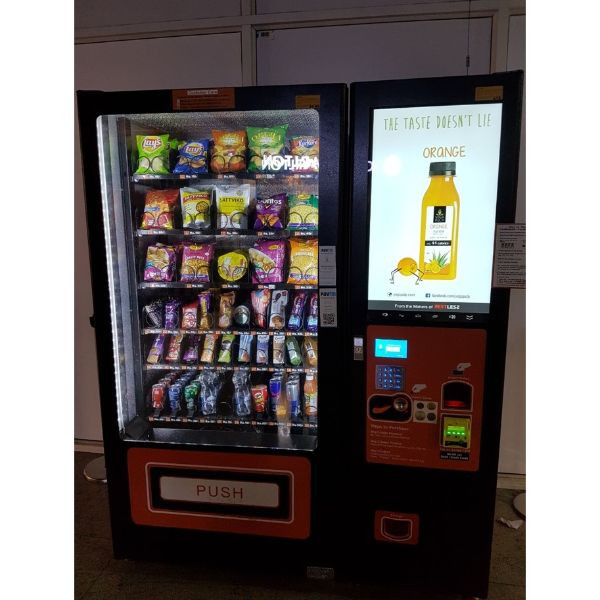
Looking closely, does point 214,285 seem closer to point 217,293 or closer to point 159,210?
point 217,293

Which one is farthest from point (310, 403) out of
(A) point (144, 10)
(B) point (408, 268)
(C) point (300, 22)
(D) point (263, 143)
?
(A) point (144, 10)

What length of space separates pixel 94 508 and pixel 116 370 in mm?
1094

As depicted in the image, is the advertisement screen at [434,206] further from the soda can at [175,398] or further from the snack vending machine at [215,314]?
the soda can at [175,398]

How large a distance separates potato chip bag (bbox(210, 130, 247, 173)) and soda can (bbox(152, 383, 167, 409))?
1.02m

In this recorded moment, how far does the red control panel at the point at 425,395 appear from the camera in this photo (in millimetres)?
1688

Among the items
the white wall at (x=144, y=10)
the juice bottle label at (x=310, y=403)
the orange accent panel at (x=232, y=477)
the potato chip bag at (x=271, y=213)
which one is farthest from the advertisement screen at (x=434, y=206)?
the white wall at (x=144, y=10)

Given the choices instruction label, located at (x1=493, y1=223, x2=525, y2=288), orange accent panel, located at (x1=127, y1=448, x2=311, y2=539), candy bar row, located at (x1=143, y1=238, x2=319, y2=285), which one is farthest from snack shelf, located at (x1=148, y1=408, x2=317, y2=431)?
instruction label, located at (x1=493, y1=223, x2=525, y2=288)

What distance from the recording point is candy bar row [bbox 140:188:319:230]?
6.34ft

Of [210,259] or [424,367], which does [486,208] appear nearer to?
[424,367]

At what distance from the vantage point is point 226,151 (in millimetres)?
1905

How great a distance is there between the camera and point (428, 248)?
64.9 inches

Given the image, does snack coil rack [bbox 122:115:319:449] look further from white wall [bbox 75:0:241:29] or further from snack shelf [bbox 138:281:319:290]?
white wall [bbox 75:0:241:29]

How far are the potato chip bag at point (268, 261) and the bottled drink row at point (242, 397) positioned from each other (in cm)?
46

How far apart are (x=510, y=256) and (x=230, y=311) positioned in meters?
1.18
